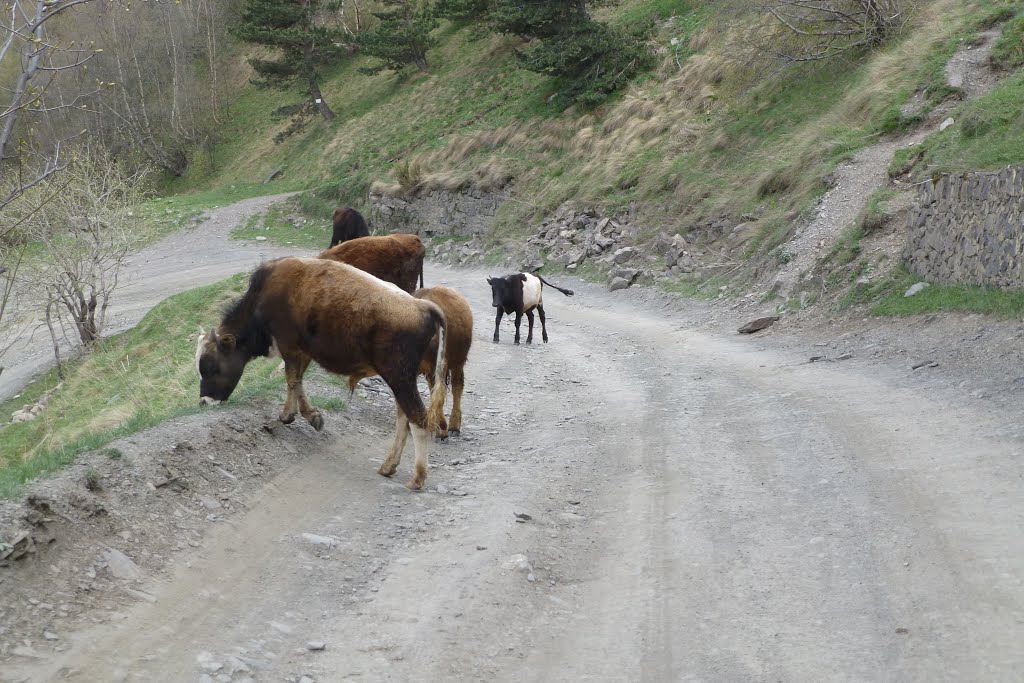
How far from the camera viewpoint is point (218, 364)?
8773 mm

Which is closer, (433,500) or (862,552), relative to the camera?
(862,552)

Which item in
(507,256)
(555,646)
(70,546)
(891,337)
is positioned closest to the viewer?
(555,646)

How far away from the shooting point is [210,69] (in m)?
68.6

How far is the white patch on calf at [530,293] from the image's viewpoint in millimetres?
16500

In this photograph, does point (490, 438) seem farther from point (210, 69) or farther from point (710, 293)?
point (210, 69)

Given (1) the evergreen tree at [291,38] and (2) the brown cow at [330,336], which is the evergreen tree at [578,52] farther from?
(2) the brown cow at [330,336]

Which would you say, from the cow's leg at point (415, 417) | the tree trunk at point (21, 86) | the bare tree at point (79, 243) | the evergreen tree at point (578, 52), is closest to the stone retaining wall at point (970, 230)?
the cow's leg at point (415, 417)

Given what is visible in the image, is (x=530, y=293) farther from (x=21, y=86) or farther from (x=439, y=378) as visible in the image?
(x=21, y=86)

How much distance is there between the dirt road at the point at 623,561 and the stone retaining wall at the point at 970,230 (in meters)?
3.43

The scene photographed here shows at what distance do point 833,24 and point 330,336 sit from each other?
24292 mm

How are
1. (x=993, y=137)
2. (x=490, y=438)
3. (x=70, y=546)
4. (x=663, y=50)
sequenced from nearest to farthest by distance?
1. (x=70, y=546)
2. (x=490, y=438)
3. (x=993, y=137)
4. (x=663, y=50)

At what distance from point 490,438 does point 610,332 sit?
775 centimetres

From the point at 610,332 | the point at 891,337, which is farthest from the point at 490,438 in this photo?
the point at 610,332

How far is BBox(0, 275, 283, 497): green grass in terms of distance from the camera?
1029 cm
